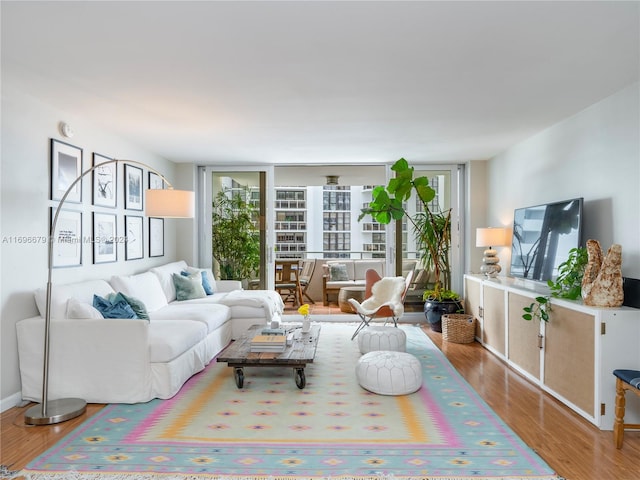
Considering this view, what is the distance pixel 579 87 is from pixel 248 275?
5141 millimetres

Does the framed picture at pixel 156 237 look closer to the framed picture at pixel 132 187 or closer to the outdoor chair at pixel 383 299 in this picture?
the framed picture at pixel 132 187

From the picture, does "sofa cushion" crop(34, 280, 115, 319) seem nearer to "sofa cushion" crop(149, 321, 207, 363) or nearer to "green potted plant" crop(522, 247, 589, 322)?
"sofa cushion" crop(149, 321, 207, 363)

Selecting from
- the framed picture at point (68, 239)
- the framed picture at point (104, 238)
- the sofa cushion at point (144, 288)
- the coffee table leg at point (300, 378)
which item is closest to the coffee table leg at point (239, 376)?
the coffee table leg at point (300, 378)

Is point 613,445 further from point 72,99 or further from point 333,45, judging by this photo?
point 72,99

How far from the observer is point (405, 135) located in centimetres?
505

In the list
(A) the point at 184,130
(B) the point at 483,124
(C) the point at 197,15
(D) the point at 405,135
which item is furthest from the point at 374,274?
(C) the point at 197,15

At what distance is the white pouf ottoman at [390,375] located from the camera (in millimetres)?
3551

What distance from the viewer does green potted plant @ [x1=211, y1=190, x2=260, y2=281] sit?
7.08m

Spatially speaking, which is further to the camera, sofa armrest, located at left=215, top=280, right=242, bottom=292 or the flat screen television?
sofa armrest, located at left=215, top=280, right=242, bottom=292

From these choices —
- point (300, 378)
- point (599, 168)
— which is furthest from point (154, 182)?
point (599, 168)

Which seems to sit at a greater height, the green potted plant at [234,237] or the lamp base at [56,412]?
the green potted plant at [234,237]

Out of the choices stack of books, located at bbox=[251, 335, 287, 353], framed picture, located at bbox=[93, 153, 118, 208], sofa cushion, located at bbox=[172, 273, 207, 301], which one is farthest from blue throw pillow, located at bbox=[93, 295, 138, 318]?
sofa cushion, located at bbox=[172, 273, 207, 301]

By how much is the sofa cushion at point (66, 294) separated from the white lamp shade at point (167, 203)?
0.89m

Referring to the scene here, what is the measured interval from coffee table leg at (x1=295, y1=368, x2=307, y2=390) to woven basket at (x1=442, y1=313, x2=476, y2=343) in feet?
8.21
